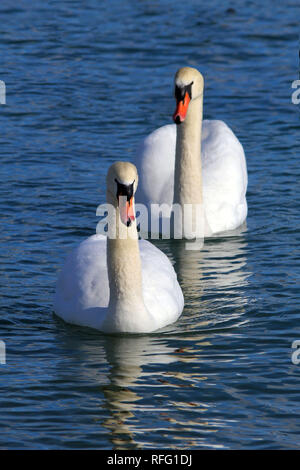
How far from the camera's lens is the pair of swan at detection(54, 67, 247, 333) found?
37.1ft

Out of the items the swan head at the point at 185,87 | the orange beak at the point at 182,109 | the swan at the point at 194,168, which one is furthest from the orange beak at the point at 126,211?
the swan at the point at 194,168

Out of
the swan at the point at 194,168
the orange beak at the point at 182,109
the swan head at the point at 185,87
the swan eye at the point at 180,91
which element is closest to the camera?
the orange beak at the point at 182,109

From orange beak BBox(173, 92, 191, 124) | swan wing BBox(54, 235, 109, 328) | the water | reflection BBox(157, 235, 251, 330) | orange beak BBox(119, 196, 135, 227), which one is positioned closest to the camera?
the water

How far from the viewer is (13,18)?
2423cm

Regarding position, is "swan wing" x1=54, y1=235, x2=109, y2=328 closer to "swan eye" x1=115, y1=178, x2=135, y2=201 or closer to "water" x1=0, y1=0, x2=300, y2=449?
"water" x1=0, y1=0, x2=300, y2=449

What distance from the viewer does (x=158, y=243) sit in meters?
14.8

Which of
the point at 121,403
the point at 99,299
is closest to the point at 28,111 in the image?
the point at 99,299

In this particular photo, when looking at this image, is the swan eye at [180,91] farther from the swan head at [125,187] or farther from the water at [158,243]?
the swan head at [125,187]

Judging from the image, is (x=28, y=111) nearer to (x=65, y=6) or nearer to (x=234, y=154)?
(x=234, y=154)

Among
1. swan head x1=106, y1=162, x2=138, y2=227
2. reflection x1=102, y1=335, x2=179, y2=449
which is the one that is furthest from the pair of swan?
reflection x1=102, y1=335, x2=179, y2=449

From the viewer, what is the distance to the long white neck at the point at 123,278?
11266mm

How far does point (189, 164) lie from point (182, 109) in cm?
96

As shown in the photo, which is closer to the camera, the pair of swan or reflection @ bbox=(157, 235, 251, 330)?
the pair of swan

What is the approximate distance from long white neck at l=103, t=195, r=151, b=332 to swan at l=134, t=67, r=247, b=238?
3403mm
